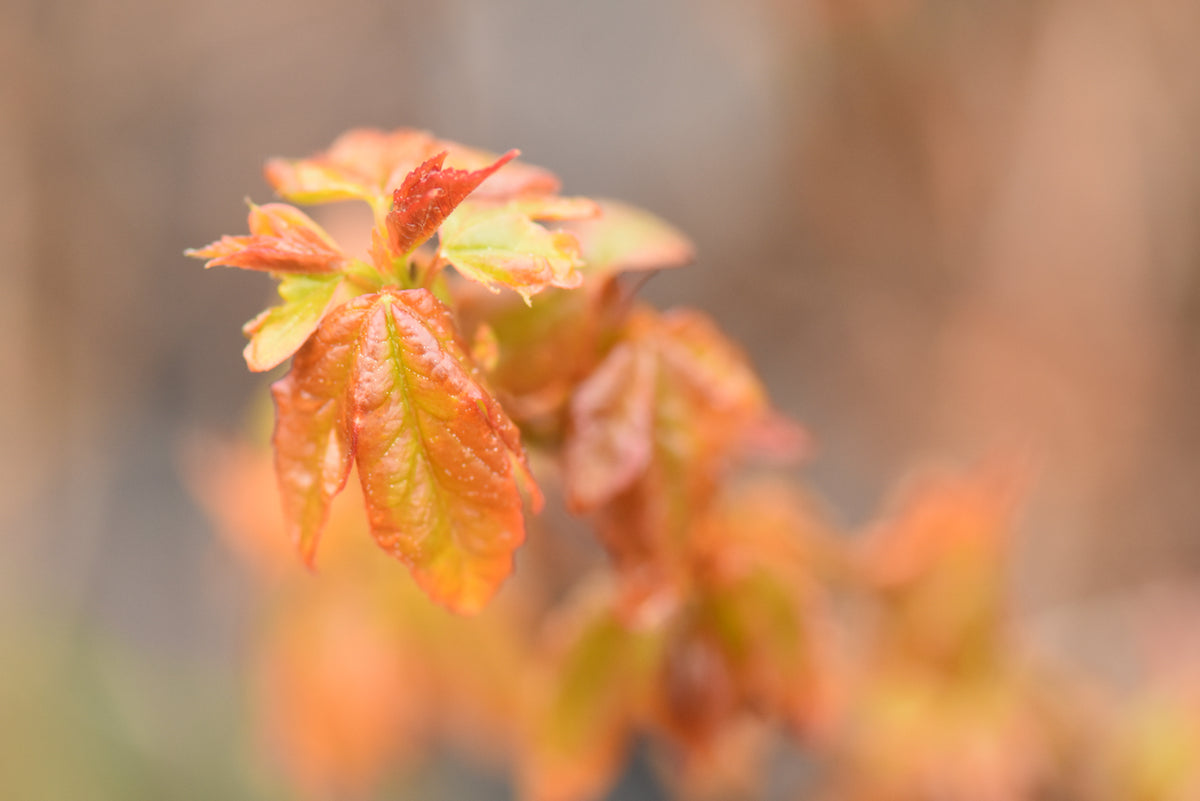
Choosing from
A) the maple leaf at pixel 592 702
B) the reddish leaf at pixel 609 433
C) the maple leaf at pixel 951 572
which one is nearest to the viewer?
the reddish leaf at pixel 609 433

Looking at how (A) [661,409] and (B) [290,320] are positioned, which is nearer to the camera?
(B) [290,320]

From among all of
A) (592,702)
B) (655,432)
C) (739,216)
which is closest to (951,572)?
(592,702)

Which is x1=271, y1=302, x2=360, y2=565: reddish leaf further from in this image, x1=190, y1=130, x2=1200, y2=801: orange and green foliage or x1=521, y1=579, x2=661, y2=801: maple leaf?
x1=521, y1=579, x2=661, y2=801: maple leaf

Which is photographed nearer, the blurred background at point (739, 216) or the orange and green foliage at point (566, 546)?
the orange and green foliage at point (566, 546)

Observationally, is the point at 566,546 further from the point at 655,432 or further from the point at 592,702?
the point at 655,432

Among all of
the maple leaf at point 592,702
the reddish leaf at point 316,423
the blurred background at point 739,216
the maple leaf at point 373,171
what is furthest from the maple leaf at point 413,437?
the blurred background at point 739,216

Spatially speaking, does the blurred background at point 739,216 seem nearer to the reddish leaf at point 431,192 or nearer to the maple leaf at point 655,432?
the maple leaf at point 655,432

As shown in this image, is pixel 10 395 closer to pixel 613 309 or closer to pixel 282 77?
pixel 282 77
